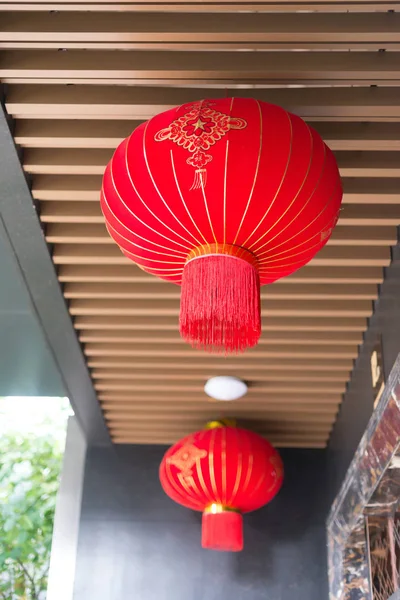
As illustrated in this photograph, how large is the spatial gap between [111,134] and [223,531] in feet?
8.18

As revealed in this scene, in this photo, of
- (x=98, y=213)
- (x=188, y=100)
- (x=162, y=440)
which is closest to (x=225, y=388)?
(x=162, y=440)

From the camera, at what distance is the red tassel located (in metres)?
2.40

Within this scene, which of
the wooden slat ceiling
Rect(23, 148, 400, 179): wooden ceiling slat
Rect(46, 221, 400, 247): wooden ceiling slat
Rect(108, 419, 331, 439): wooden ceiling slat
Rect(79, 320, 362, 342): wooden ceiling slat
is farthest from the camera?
Rect(108, 419, 331, 439): wooden ceiling slat

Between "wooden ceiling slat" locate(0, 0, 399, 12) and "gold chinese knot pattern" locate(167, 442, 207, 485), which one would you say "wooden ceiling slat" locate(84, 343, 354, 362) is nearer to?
"gold chinese knot pattern" locate(167, 442, 207, 485)

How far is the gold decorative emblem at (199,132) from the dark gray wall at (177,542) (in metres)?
3.43

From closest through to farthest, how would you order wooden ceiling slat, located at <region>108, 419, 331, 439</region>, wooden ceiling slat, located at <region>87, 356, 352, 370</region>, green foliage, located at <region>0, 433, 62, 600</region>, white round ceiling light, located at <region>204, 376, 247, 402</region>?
wooden ceiling slat, located at <region>87, 356, 352, 370</region> < white round ceiling light, located at <region>204, 376, 247, 402</region> < wooden ceiling slat, located at <region>108, 419, 331, 439</region> < green foliage, located at <region>0, 433, 62, 600</region>

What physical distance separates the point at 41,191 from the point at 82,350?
1281 mm

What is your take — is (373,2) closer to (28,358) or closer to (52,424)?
(28,358)

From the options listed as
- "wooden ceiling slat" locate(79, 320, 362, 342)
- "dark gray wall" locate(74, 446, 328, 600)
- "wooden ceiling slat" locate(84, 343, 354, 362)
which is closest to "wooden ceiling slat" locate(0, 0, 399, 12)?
"wooden ceiling slat" locate(79, 320, 362, 342)

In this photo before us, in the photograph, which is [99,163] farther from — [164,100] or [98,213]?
[164,100]

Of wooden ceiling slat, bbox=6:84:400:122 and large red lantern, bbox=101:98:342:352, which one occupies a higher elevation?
wooden ceiling slat, bbox=6:84:400:122

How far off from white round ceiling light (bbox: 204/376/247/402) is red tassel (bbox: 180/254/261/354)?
200cm

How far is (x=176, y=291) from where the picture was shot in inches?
154

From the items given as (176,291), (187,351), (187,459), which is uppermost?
(176,291)
